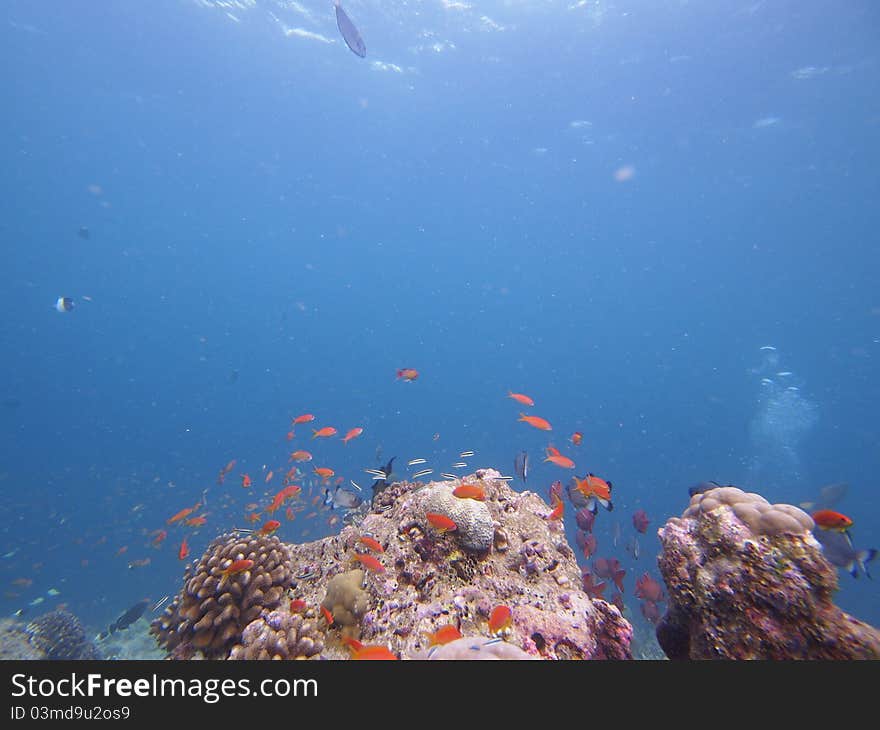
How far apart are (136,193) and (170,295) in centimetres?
3997

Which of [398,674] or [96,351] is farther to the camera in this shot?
[96,351]

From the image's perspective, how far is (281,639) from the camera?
13.5 feet

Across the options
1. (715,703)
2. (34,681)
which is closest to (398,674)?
(715,703)

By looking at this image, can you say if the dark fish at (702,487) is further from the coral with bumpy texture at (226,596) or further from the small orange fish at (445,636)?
the coral with bumpy texture at (226,596)

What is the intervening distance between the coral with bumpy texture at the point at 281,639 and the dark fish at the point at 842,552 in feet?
19.2

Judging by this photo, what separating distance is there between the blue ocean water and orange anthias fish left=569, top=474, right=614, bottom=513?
19.0 feet

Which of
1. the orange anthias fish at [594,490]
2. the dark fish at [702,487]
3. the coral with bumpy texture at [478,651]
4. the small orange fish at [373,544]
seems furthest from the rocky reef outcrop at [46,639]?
the dark fish at [702,487]

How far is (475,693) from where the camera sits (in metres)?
2.86

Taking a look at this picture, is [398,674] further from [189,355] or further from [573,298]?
[189,355]

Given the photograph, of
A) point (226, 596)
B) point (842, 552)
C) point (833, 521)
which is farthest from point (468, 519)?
point (842, 552)

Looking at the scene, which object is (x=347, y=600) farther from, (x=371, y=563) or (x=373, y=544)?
(x=373, y=544)

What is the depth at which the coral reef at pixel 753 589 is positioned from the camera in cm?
333

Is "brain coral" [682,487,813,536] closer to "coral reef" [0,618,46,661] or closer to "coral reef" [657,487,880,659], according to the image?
"coral reef" [657,487,880,659]

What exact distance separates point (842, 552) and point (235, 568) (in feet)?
24.0
